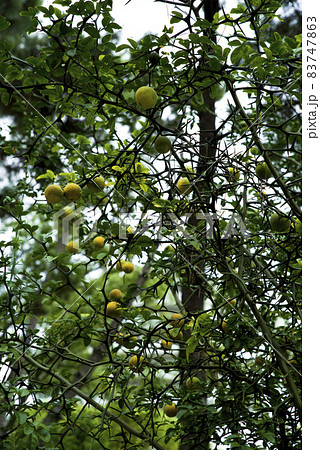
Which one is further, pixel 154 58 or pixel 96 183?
pixel 96 183

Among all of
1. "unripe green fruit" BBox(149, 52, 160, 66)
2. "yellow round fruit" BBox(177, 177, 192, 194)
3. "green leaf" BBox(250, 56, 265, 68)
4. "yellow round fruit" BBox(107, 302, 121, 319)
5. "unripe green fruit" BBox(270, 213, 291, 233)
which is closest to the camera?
"green leaf" BBox(250, 56, 265, 68)

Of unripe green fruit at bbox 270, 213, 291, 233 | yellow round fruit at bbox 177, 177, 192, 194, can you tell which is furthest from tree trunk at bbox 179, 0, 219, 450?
unripe green fruit at bbox 270, 213, 291, 233

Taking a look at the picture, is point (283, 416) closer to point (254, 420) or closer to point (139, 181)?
point (254, 420)

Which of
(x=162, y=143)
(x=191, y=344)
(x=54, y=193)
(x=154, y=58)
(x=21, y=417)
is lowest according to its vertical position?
(x=21, y=417)

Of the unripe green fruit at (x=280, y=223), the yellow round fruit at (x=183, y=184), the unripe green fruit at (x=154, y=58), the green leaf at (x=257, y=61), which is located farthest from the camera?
the yellow round fruit at (x=183, y=184)

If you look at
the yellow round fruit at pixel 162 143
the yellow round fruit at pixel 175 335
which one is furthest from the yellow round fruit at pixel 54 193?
the yellow round fruit at pixel 175 335

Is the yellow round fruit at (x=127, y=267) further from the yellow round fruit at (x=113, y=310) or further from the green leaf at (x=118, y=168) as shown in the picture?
the green leaf at (x=118, y=168)

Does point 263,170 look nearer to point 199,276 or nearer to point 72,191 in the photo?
point 199,276

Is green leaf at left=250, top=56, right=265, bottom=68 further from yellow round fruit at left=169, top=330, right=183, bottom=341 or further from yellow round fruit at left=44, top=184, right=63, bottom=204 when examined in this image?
yellow round fruit at left=169, top=330, right=183, bottom=341

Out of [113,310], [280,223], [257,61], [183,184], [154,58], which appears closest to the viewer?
[257,61]

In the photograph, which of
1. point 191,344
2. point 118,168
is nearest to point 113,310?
point 191,344

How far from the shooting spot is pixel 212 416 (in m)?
1.62
